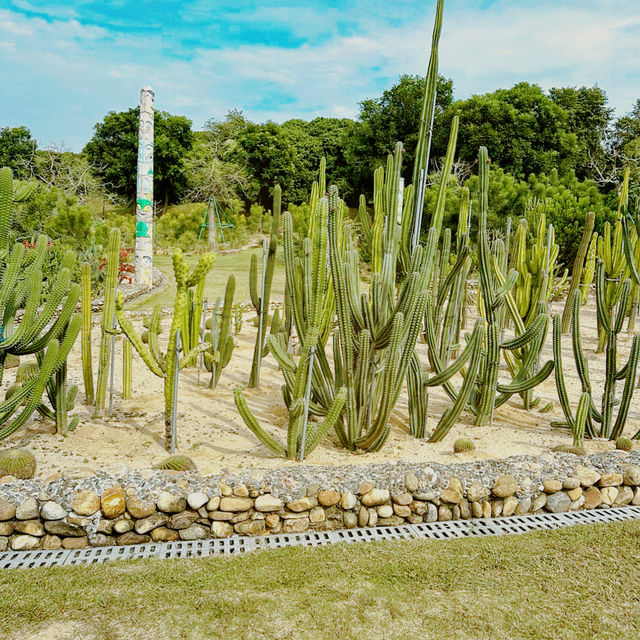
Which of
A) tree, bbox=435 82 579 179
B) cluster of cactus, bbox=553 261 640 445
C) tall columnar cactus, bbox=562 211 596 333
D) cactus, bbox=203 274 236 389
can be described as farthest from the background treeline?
cluster of cactus, bbox=553 261 640 445

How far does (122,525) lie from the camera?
2668 mm

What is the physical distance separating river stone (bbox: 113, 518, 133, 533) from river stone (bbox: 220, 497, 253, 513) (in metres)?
0.40

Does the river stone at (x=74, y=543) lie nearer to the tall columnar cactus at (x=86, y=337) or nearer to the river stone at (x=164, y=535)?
the river stone at (x=164, y=535)

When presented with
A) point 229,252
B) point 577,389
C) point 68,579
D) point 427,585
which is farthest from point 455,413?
point 229,252

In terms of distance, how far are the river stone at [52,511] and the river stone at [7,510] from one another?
118mm

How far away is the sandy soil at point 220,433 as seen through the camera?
3.44 meters

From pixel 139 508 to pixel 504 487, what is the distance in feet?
5.77

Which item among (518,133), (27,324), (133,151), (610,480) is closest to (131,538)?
(27,324)

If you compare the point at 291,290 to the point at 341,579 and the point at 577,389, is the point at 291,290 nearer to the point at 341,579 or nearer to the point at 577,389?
the point at 341,579

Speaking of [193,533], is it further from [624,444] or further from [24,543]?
[624,444]

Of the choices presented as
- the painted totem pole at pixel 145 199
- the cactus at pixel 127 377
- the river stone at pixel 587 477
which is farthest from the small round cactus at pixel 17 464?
the painted totem pole at pixel 145 199

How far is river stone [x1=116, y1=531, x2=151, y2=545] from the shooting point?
267 centimetres

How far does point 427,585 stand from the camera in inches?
93.0

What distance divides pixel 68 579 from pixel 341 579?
41.0 inches
